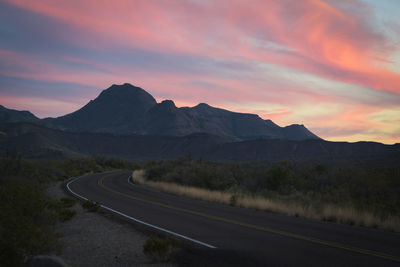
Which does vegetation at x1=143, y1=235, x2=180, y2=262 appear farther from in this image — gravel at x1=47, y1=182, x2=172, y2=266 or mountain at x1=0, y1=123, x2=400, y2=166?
mountain at x1=0, y1=123, x2=400, y2=166

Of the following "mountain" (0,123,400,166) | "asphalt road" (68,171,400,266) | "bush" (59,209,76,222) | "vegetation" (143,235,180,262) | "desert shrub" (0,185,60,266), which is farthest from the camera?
"mountain" (0,123,400,166)

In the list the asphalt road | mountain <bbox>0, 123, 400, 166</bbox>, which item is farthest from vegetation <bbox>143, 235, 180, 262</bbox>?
mountain <bbox>0, 123, 400, 166</bbox>

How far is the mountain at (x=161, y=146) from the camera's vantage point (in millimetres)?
106438

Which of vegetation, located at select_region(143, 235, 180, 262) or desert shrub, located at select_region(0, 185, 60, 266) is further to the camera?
vegetation, located at select_region(143, 235, 180, 262)

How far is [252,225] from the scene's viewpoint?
11078 mm

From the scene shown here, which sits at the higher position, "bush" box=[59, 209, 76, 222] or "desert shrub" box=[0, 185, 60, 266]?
"desert shrub" box=[0, 185, 60, 266]

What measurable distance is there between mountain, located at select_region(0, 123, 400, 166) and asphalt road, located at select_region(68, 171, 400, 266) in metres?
85.7

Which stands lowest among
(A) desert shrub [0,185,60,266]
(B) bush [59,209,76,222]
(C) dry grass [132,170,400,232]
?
(B) bush [59,209,76,222]

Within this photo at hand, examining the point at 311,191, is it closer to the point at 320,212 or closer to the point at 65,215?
the point at 320,212

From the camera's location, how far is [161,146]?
14375 cm

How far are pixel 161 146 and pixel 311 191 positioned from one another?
126m

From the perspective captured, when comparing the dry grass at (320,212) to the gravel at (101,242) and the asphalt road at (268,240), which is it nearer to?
the asphalt road at (268,240)

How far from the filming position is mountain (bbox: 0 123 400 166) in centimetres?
10644

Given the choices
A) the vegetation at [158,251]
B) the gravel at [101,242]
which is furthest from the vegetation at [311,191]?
the vegetation at [158,251]
